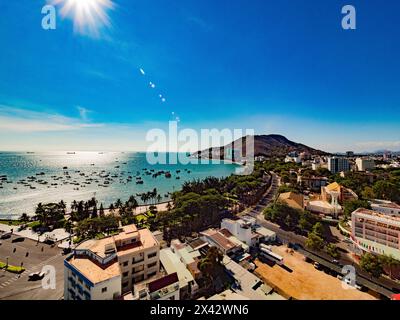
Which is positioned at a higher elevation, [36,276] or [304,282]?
[36,276]

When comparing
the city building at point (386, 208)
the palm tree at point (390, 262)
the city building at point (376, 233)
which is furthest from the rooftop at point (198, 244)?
the city building at point (386, 208)

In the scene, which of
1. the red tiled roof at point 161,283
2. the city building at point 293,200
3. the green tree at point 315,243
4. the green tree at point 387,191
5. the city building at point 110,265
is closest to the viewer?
the city building at point 110,265

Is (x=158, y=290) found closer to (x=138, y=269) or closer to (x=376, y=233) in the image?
(x=138, y=269)

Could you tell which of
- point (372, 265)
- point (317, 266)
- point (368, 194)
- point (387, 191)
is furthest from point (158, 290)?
point (387, 191)

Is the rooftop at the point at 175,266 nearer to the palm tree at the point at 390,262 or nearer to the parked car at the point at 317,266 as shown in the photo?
the parked car at the point at 317,266
